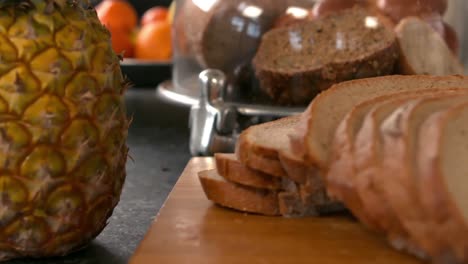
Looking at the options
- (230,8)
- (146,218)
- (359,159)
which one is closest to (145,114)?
(230,8)

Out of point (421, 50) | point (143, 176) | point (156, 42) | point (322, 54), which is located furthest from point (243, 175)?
point (156, 42)

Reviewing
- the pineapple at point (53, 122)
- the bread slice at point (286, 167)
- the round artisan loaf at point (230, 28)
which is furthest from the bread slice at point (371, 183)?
the round artisan loaf at point (230, 28)

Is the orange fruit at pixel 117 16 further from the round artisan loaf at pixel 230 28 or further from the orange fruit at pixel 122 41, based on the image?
the round artisan loaf at pixel 230 28

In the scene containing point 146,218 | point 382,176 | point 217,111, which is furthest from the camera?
point 217,111

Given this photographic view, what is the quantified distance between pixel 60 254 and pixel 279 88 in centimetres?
93

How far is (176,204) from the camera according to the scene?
1.22 m

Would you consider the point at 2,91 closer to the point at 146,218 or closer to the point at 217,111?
the point at 146,218

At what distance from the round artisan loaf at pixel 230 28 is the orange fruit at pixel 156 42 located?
1391 mm

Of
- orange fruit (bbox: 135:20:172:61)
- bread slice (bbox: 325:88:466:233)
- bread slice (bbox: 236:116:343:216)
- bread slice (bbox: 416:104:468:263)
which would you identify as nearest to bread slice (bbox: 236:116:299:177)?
bread slice (bbox: 236:116:343:216)

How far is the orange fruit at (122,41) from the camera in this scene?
3.55 metres

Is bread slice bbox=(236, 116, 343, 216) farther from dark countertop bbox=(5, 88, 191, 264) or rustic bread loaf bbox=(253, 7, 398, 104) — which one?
rustic bread loaf bbox=(253, 7, 398, 104)

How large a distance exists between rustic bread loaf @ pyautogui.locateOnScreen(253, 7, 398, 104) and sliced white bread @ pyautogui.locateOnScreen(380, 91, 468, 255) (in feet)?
2.62

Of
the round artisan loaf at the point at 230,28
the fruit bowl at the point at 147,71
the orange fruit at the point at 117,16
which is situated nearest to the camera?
the round artisan loaf at the point at 230,28

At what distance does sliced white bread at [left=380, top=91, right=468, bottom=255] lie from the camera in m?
0.87
